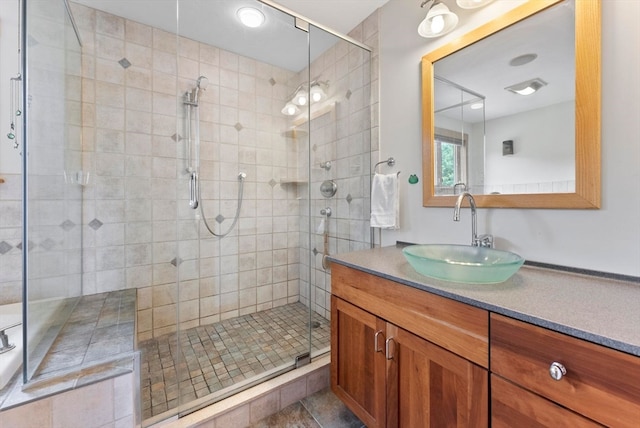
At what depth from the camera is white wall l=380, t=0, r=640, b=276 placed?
0.89 m

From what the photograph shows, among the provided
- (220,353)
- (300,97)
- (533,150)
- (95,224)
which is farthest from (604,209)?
(95,224)

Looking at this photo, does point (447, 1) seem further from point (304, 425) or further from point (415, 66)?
point (304, 425)

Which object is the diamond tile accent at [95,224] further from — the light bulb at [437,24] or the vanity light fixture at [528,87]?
the vanity light fixture at [528,87]

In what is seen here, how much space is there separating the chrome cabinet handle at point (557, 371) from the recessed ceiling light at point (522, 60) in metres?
1.18

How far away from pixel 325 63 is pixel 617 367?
7.37 feet

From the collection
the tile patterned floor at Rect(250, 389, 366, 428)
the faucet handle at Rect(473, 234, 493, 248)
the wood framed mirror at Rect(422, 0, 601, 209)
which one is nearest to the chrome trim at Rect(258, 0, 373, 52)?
the wood framed mirror at Rect(422, 0, 601, 209)

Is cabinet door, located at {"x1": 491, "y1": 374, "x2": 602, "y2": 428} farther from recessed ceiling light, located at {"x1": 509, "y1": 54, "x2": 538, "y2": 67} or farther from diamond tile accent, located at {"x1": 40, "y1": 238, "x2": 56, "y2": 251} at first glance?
diamond tile accent, located at {"x1": 40, "y1": 238, "x2": 56, "y2": 251}

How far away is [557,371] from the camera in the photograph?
606 mm

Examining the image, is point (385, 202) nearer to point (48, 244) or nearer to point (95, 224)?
point (48, 244)

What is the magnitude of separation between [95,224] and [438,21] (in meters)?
2.45

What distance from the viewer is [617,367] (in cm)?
54

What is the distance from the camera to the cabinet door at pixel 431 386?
782mm

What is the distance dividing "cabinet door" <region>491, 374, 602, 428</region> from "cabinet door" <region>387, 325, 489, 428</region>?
27mm

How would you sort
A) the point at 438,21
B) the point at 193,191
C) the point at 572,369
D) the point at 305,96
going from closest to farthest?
the point at 572,369, the point at 438,21, the point at 193,191, the point at 305,96
